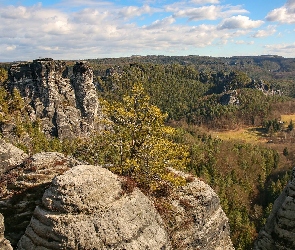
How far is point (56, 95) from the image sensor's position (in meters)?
121

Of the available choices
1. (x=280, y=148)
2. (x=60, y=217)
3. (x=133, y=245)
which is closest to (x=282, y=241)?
(x=133, y=245)

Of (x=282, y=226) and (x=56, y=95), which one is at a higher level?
(x=282, y=226)

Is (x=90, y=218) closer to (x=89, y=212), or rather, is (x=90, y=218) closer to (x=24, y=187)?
(x=89, y=212)

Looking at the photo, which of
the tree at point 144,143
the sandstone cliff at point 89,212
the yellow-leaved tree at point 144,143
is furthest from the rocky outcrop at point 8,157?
the tree at point 144,143

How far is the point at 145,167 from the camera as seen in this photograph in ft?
87.5

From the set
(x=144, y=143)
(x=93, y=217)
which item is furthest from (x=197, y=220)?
(x=93, y=217)

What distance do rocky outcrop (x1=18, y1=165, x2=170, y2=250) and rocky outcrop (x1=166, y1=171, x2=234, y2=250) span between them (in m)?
4.69

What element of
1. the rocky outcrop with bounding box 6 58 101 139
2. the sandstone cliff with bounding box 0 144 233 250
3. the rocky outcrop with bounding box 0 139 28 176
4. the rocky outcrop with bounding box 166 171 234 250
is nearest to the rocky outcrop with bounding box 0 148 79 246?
the sandstone cliff with bounding box 0 144 233 250

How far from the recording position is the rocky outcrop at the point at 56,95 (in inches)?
4646

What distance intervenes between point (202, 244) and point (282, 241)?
7.75m

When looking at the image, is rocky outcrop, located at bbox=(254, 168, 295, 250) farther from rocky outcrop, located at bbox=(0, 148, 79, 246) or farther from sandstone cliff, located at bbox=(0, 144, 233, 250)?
rocky outcrop, located at bbox=(0, 148, 79, 246)

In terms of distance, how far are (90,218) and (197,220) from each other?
37.9 feet

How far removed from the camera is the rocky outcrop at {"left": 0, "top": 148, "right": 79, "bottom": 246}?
22.5 metres

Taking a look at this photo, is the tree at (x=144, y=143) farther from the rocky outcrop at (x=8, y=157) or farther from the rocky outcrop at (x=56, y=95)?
the rocky outcrop at (x=56, y=95)
